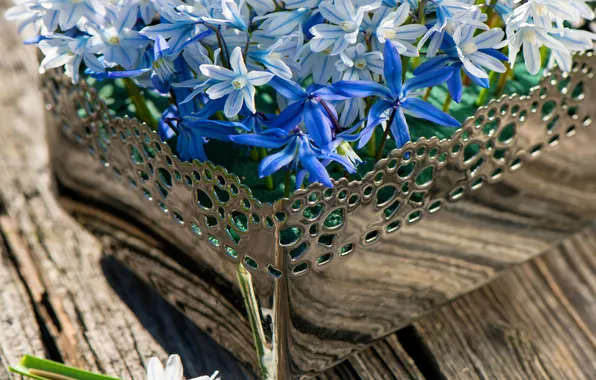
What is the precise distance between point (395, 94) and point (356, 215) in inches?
2.9

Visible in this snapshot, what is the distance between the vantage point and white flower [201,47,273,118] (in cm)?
45

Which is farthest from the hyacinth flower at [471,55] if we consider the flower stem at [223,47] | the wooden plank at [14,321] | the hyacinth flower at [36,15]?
the wooden plank at [14,321]

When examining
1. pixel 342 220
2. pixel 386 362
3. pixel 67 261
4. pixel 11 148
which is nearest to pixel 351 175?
pixel 342 220

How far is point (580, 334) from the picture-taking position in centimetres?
65

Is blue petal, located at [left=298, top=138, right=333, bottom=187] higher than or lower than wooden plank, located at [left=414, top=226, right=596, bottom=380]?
higher

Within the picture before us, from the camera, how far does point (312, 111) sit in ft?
1.49

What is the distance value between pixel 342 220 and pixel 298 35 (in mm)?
106

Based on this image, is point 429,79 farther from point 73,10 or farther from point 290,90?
point 73,10

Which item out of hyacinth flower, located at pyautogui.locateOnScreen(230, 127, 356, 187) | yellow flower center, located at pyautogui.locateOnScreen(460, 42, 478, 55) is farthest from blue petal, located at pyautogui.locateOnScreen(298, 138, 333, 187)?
yellow flower center, located at pyautogui.locateOnScreen(460, 42, 478, 55)

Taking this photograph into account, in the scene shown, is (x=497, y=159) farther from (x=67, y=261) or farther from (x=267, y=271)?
(x=67, y=261)

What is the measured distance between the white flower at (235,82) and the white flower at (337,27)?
0.03 metres

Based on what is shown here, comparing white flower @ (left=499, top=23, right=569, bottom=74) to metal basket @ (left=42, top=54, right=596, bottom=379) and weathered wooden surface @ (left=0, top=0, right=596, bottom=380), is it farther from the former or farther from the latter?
weathered wooden surface @ (left=0, top=0, right=596, bottom=380)

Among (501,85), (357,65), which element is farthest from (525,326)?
(357,65)

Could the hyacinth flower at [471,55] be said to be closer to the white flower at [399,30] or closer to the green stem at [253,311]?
the white flower at [399,30]
